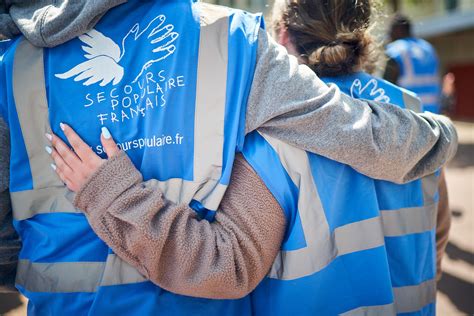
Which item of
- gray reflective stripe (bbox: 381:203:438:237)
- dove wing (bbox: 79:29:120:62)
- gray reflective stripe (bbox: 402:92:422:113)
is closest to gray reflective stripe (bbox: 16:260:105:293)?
dove wing (bbox: 79:29:120:62)

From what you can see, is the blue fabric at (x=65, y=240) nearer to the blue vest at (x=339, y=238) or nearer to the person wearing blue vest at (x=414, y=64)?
the blue vest at (x=339, y=238)

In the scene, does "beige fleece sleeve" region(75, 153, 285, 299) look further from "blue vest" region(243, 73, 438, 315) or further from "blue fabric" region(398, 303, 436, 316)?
"blue fabric" region(398, 303, 436, 316)

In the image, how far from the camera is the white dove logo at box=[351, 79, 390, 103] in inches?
71.5

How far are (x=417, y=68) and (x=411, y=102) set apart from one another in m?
3.45

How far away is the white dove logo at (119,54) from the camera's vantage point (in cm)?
152

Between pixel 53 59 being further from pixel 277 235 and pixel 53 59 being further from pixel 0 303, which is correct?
pixel 0 303

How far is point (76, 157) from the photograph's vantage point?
149 cm

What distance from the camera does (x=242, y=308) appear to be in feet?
5.34

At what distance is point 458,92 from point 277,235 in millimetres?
20585

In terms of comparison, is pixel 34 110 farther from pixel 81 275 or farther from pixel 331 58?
pixel 331 58

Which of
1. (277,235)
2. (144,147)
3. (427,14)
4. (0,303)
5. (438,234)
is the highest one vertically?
(144,147)

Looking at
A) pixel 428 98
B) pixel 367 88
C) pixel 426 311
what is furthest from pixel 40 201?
pixel 428 98

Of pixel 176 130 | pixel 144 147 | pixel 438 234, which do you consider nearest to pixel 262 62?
pixel 176 130

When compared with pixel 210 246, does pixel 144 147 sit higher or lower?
higher
